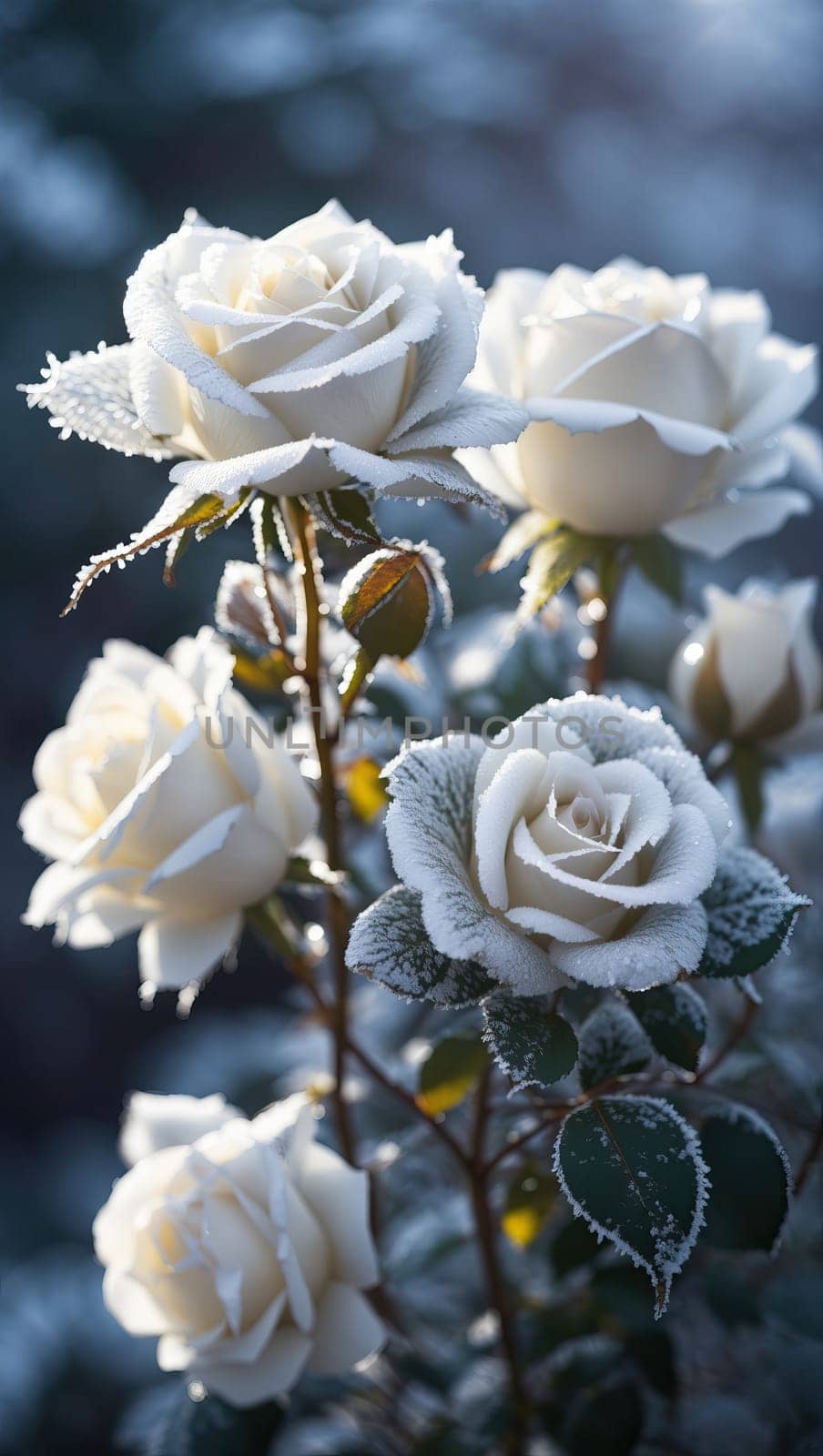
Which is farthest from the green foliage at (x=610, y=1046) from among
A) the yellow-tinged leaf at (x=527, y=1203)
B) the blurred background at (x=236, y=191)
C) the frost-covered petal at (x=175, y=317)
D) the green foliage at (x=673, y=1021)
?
the blurred background at (x=236, y=191)

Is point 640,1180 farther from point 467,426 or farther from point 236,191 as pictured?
point 236,191

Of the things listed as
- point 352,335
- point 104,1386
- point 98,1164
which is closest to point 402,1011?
point 104,1386

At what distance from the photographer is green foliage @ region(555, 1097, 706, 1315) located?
0.33 m

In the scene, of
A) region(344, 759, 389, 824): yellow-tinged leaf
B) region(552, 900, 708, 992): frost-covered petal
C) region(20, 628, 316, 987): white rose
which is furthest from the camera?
region(344, 759, 389, 824): yellow-tinged leaf

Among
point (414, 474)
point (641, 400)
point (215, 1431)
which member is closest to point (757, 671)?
point (641, 400)

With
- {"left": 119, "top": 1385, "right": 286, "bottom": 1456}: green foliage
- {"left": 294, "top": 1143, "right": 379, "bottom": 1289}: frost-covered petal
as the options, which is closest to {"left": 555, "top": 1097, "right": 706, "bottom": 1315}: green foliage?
{"left": 294, "top": 1143, "right": 379, "bottom": 1289}: frost-covered petal

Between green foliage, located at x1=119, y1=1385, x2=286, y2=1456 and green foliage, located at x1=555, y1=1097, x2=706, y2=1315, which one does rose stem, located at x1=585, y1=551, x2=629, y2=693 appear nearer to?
green foliage, located at x1=555, y1=1097, x2=706, y2=1315

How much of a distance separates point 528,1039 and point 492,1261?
202 millimetres

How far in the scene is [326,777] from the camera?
45 centimetres

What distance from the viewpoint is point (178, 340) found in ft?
1.14

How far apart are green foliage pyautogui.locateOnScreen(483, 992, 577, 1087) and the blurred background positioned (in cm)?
68

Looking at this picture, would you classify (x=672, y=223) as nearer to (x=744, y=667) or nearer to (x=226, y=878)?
(x=744, y=667)

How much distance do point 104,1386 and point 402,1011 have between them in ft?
1.11

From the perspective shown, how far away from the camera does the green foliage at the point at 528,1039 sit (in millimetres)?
323
